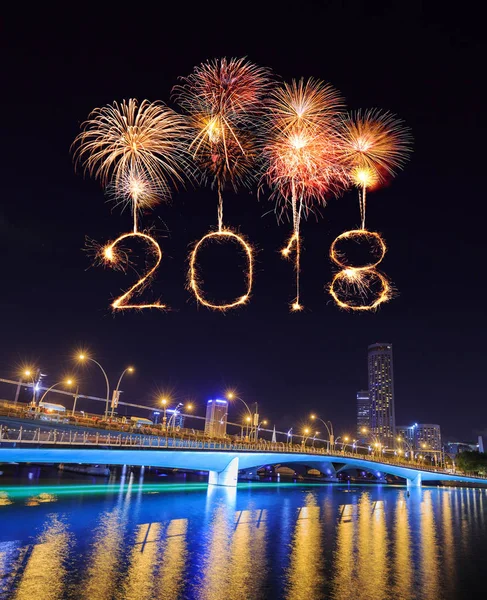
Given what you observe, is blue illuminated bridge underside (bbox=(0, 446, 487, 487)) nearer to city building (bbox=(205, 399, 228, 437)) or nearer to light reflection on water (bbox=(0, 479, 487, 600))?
light reflection on water (bbox=(0, 479, 487, 600))

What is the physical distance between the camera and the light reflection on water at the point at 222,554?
19453mm

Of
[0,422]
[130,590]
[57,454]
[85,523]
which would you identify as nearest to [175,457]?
[57,454]

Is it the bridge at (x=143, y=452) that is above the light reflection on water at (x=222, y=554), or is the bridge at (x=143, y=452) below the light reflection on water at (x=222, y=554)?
above

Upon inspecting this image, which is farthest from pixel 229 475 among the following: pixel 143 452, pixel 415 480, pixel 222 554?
pixel 415 480

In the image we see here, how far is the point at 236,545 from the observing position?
28781 millimetres

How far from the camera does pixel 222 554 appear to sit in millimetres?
25906

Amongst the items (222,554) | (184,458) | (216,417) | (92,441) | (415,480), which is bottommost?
(222,554)

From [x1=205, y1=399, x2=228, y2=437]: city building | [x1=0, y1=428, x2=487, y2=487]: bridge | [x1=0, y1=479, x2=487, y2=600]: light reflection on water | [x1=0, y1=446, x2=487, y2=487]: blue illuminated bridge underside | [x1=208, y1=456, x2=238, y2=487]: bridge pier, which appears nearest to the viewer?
[x1=0, y1=479, x2=487, y2=600]: light reflection on water

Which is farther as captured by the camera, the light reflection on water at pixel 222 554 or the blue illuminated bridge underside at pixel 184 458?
the blue illuminated bridge underside at pixel 184 458

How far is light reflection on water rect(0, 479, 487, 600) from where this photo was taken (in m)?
19.5

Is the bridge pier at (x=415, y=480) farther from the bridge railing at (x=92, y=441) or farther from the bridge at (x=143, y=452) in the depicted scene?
the bridge railing at (x=92, y=441)

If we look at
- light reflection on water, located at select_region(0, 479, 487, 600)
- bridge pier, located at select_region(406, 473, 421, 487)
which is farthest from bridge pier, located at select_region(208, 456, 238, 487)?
bridge pier, located at select_region(406, 473, 421, 487)

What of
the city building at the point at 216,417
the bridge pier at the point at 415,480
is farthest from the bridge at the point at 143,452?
the city building at the point at 216,417

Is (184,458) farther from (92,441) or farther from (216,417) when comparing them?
(216,417)
